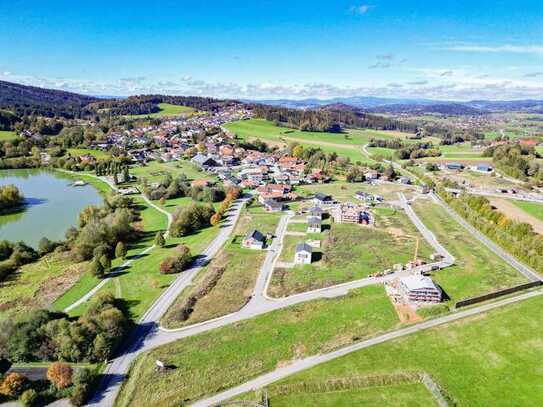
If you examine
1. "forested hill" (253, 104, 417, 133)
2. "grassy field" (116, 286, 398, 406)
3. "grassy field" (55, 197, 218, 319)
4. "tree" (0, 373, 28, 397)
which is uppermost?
"forested hill" (253, 104, 417, 133)

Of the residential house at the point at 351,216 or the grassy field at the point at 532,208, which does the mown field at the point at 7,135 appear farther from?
the grassy field at the point at 532,208

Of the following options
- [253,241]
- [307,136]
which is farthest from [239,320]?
[307,136]

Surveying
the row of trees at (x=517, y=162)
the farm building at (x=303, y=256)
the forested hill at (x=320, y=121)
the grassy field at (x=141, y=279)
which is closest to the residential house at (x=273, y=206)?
the grassy field at (x=141, y=279)

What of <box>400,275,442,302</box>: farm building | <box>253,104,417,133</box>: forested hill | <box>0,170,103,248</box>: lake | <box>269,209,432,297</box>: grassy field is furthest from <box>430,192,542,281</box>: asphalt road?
<box>253,104,417,133</box>: forested hill

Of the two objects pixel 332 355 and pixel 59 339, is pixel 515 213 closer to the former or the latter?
pixel 332 355

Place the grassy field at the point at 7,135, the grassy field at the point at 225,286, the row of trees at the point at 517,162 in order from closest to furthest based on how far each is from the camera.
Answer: the grassy field at the point at 225,286, the row of trees at the point at 517,162, the grassy field at the point at 7,135

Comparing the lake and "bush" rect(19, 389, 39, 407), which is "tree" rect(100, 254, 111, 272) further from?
"bush" rect(19, 389, 39, 407)

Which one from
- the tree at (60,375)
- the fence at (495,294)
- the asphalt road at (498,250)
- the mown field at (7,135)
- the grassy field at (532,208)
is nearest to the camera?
the tree at (60,375)
